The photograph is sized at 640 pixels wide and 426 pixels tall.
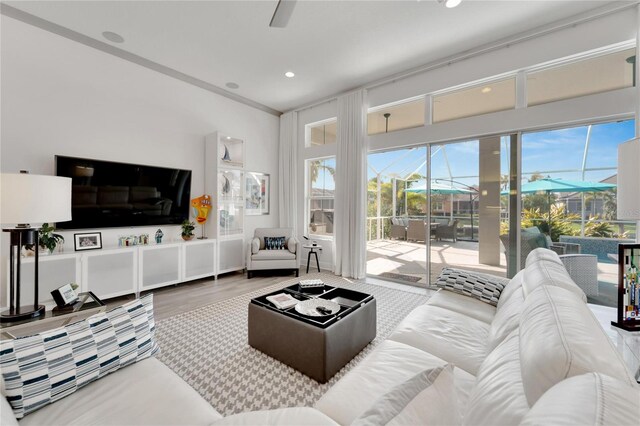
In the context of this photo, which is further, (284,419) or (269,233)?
(269,233)

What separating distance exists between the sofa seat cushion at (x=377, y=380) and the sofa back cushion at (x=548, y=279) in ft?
1.83

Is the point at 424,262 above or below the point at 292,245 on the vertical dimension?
below

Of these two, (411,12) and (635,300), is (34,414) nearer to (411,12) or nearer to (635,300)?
(635,300)

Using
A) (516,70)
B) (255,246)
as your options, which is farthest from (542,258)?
(255,246)

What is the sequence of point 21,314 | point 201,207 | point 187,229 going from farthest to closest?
point 201,207, point 187,229, point 21,314

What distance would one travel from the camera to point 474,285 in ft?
7.38

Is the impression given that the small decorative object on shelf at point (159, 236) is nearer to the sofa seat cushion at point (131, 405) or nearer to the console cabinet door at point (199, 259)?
the console cabinet door at point (199, 259)

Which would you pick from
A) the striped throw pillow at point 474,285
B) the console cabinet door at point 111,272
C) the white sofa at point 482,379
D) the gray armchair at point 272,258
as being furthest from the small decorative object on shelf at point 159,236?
the striped throw pillow at point 474,285

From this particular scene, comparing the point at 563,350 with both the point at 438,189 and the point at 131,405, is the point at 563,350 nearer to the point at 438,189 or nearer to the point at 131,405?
the point at 131,405

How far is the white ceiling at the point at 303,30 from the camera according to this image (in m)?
2.77

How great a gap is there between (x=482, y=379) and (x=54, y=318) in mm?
2476

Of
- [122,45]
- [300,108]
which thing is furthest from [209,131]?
[300,108]

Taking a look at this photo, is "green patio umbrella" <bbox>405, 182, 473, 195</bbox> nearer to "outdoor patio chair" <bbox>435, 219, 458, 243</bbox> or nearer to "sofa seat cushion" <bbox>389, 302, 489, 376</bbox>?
"outdoor patio chair" <bbox>435, 219, 458, 243</bbox>

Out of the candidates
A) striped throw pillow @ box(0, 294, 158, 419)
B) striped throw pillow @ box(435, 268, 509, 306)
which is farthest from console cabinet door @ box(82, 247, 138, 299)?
striped throw pillow @ box(435, 268, 509, 306)
